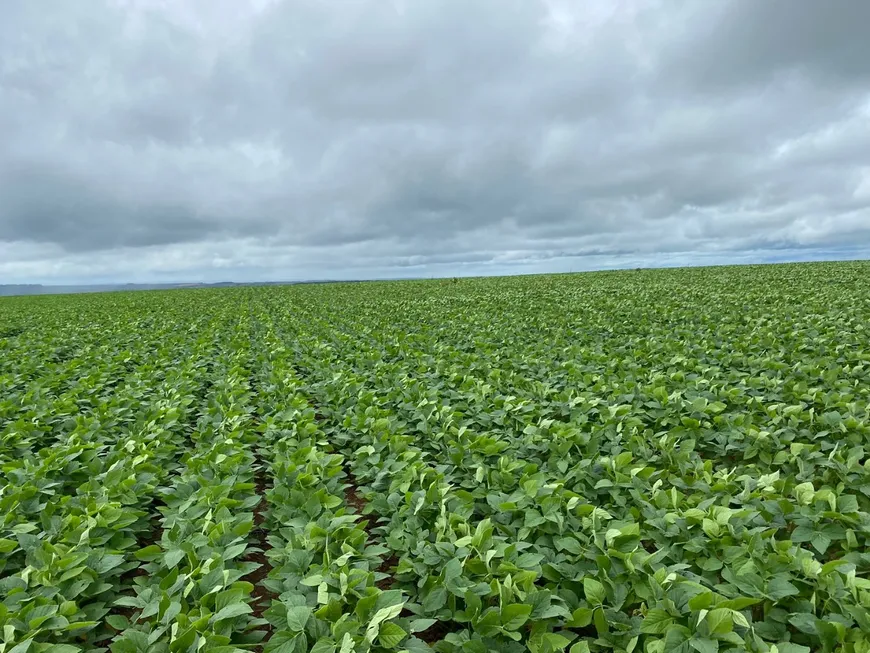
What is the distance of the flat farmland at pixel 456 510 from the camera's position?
8.73 feet

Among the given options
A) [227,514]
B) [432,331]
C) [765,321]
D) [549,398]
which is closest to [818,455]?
[549,398]

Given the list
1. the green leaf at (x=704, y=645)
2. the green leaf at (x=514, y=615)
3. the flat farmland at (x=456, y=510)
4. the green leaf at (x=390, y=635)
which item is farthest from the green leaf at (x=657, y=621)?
the green leaf at (x=390, y=635)

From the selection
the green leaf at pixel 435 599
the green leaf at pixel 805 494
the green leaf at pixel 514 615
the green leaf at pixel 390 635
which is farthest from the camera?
the green leaf at pixel 805 494

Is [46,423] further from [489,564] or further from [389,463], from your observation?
[489,564]

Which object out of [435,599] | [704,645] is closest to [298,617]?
[435,599]

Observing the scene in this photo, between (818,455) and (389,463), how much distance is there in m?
4.22

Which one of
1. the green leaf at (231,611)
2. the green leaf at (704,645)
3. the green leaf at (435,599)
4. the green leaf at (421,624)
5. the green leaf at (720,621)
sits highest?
the green leaf at (720,621)

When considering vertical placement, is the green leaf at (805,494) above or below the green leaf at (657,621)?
above

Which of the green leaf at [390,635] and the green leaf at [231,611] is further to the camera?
the green leaf at [231,611]

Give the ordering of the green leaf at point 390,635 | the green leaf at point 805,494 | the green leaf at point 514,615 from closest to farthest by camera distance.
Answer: the green leaf at point 390,635, the green leaf at point 514,615, the green leaf at point 805,494

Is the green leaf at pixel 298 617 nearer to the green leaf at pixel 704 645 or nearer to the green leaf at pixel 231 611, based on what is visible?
the green leaf at pixel 231 611

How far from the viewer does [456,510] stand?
3.74m

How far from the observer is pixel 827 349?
8.58 meters

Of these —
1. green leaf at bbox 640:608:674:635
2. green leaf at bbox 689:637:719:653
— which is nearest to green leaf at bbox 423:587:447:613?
green leaf at bbox 640:608:674:635
